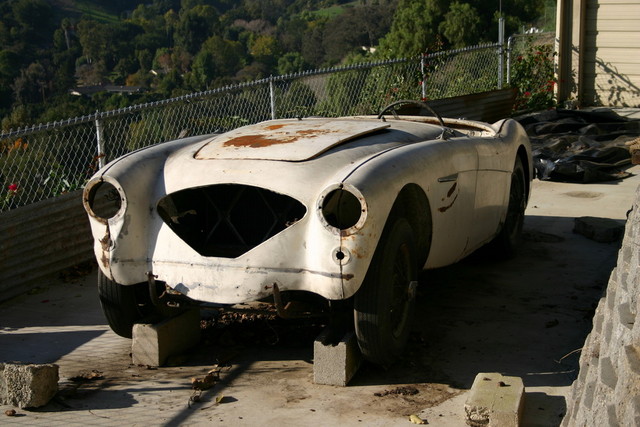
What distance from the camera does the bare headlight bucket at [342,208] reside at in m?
4.59

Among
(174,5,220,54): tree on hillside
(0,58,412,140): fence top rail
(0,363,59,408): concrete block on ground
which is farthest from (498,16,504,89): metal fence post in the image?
(174,5,220,54): tree on hillside

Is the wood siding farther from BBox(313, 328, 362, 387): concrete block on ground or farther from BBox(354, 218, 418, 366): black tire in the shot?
BBox(313, 328, 362, 387): concrete block on ground

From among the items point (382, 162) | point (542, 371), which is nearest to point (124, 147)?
point (382, 162)

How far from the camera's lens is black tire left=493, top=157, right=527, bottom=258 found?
7.16 m

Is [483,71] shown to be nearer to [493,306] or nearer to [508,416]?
[493,306]

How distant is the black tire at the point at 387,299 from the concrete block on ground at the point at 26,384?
63.8 inches

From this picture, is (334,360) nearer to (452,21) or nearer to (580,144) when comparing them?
(580,144)

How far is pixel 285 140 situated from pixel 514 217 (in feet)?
9.10

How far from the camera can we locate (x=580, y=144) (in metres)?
11.5

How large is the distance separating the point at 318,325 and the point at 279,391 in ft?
3.29

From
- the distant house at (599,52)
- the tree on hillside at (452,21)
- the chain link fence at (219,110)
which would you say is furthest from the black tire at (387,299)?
the tree on hillside at (452,21)

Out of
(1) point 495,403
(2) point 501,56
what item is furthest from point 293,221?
(2) point 501,56

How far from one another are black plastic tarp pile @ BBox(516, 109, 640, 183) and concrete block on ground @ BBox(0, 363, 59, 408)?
7.32 meters

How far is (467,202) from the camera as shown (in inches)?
237
